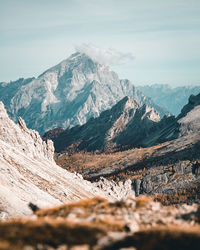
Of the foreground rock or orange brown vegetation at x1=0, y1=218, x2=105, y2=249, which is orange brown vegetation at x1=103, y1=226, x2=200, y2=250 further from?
orange brown vegetation at x1=0, y1=218, x2=105, y2=249

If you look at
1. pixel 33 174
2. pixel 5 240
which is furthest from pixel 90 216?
pixel 33 174

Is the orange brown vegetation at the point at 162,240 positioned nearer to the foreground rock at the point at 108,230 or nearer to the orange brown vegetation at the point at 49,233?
the foreground rock at the point at 108,230

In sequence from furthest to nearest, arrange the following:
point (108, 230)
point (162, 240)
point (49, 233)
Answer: point (108, 230) → point (49, 233) → point (162, 240)

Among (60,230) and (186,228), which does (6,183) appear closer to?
(60,230)

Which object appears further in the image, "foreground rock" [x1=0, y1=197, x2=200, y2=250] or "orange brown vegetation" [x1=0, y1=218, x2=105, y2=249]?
"orange brown vegetation" [x1=0, y1=218, x2=105, y2=249]

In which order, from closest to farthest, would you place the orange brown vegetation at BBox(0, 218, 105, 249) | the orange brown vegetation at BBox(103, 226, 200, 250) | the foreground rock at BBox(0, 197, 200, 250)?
the orange brown vegetation at BBox(103, 226, 200, 250)
the foreground rock at BBox(0, 197, 200, 250)
the orange brown vegetation at BBox(0, 218, 105, 249)

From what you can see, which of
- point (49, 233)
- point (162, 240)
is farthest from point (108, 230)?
point (49, 233)

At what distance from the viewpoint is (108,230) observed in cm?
2253

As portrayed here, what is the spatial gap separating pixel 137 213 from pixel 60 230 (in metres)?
8.49

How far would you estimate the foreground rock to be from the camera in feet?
66.6

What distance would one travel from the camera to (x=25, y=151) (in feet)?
336

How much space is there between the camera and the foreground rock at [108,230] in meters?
20.3

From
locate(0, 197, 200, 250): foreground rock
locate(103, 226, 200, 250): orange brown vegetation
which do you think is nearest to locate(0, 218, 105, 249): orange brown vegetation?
locate(0, 197, 200, 250): foreground rock

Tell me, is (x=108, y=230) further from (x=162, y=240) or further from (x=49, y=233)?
(x=49, y=233)
